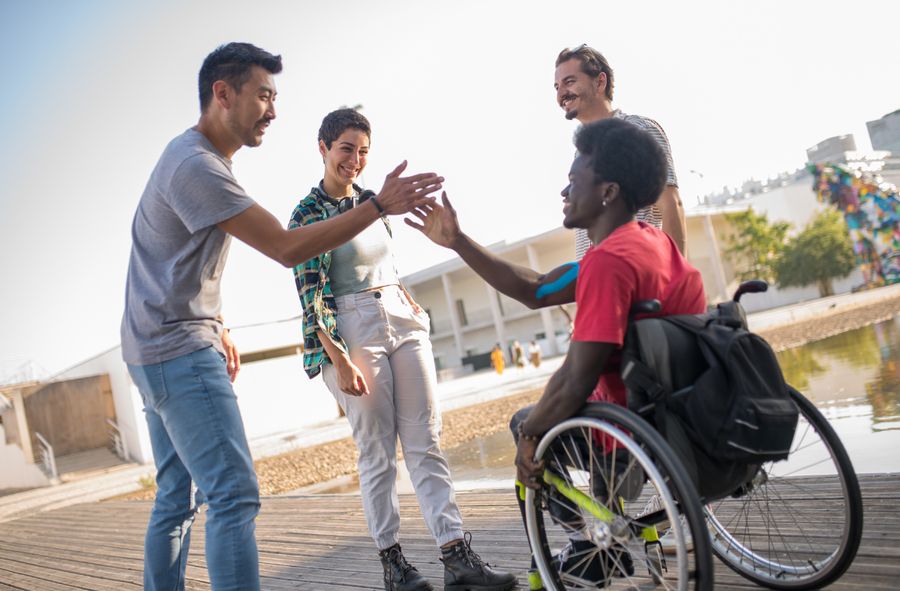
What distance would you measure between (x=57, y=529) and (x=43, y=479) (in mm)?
14469

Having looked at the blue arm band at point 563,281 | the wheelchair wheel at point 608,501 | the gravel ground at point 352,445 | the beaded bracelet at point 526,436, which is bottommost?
the gravel ground at point 352,445

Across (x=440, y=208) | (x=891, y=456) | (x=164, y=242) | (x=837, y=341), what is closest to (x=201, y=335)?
(x=164, y=242)

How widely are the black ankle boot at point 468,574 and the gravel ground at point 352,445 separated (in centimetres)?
654

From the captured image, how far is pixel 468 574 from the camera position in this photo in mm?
2592

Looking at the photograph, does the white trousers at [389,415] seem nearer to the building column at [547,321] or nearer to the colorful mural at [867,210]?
the colorful mural at [867,210]

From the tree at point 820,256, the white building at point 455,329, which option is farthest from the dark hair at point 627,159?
the tree at point 820,256

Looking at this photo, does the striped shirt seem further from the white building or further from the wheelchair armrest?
the white building

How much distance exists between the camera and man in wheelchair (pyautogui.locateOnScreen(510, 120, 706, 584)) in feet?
5.85

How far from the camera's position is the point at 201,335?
2.21 meters

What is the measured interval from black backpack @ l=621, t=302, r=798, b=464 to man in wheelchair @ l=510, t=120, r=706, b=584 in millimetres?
78

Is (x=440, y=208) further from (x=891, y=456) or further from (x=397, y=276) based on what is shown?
(x=891, y=456)

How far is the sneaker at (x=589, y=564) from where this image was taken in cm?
203

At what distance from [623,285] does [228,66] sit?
1.40 m

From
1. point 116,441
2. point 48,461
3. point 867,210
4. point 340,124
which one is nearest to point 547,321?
point 867,210
